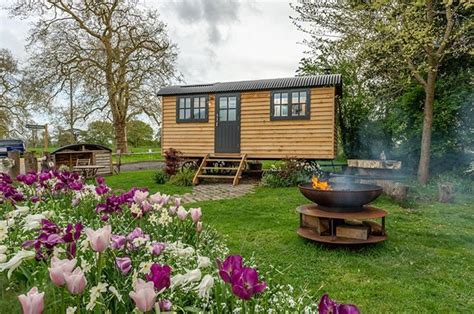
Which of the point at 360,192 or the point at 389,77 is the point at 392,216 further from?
the point at 389,77

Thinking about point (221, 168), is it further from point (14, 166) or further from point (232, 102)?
point (14, 166)

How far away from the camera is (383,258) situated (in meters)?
3.66

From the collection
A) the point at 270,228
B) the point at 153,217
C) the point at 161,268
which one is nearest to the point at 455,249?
the point at 270,228

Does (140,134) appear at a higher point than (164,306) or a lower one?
higher

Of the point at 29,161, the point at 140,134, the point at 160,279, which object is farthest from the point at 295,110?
the point at 140,134

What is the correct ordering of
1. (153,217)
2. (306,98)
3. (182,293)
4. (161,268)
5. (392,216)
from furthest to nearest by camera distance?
(306,98) < (392,216) < (153,217) < (182,293) < (161,268)

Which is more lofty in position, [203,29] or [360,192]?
[203,29]

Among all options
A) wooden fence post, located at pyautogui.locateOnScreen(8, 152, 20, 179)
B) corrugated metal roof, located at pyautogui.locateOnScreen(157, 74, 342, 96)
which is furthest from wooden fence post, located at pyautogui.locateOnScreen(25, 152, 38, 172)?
corrugated metal roof, located at pyautogui.locateOnScreen(157, 74, 342, 96)

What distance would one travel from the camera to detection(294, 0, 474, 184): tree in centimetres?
775

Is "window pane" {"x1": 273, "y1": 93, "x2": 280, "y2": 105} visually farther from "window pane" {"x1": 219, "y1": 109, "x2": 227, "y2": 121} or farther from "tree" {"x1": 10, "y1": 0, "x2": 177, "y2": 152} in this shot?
"tree" {"x1": 10, "y1": 0, "x2": 177, "y2": 152}

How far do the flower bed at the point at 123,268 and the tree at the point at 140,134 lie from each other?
85.7 feet

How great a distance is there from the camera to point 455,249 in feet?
13.1

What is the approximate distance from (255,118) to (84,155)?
6775 millimetres

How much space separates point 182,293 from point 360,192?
2.77m
